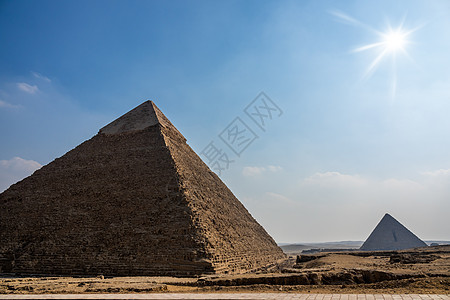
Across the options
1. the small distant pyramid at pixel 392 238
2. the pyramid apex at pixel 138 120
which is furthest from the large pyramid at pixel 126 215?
the small distant pyramid at pixel 392 238

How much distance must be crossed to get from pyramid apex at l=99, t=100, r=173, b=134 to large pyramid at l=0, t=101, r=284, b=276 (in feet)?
0.35

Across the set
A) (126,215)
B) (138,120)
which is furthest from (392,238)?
(126,215)

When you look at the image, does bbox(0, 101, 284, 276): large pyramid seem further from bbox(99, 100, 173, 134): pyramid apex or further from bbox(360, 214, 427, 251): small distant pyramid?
bbox(360, 214, 427, 251): small distant pyramid

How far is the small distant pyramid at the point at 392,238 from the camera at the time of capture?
5450 centimetres

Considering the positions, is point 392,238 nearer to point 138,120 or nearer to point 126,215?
point 138,120

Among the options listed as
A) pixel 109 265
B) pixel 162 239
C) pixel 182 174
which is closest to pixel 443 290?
pixel 162 239

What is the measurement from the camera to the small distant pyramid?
54500 mm

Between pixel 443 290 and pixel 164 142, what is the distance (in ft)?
55.7

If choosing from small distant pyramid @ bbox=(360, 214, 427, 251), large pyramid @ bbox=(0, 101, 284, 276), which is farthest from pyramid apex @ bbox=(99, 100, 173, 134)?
small distant pyramid @ bbox=(360, 214, 427, 251)

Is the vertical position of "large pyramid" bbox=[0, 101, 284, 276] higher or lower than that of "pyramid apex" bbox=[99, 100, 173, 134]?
lower

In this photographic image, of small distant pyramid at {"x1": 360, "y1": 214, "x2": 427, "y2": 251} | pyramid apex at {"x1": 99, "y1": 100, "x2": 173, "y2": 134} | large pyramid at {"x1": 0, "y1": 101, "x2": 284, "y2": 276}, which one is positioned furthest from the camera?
small distant pyramid at {"x1": 360, "y1": 214, "x2": 427, "y2": 251}

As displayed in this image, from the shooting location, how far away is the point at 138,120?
24.4 meters

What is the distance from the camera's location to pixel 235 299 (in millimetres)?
5832

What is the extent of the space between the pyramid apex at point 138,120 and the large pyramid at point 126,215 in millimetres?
106
